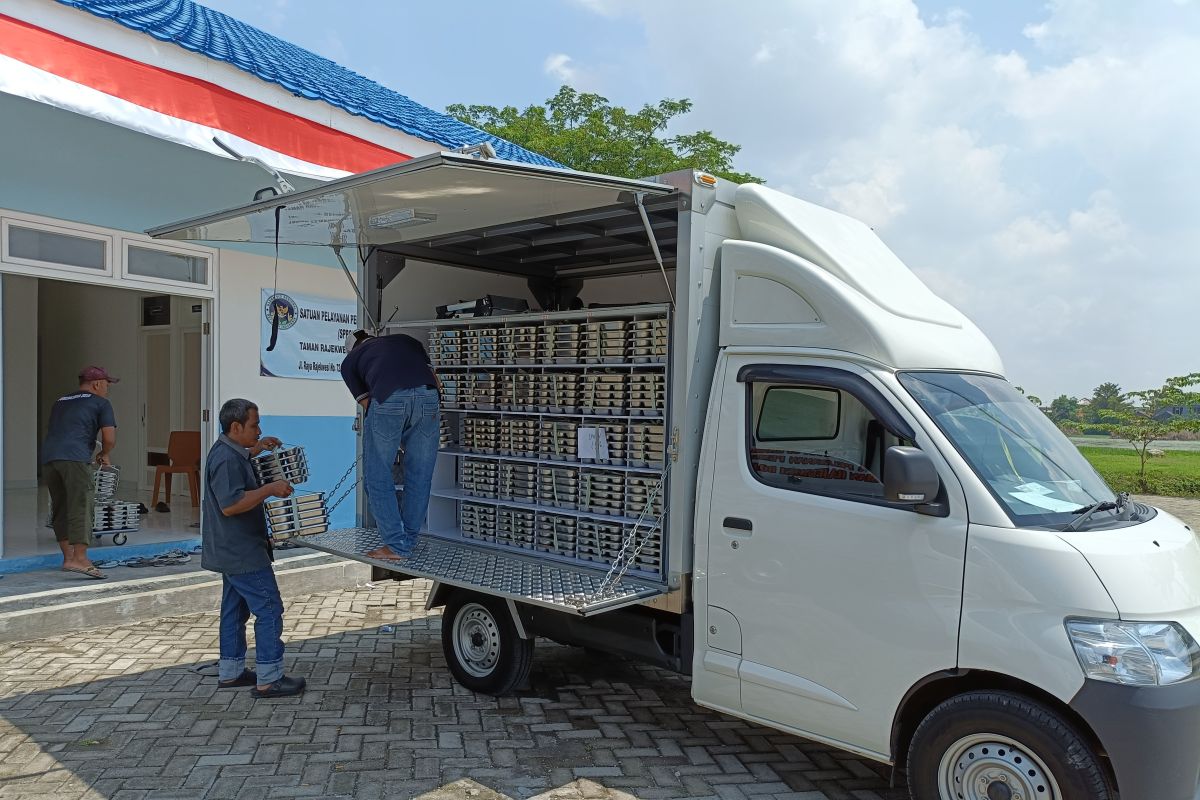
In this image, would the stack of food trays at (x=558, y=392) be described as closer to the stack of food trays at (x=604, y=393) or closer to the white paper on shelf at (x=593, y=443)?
the stack of food trays at (x=604, y=393)

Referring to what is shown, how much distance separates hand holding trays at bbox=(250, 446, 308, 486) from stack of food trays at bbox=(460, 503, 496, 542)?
139cm

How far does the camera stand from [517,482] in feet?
20.5

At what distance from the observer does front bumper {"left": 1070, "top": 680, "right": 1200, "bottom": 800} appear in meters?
3.10

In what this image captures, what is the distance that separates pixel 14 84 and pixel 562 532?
4.77 m

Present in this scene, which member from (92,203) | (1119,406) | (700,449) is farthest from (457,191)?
(1119,406)

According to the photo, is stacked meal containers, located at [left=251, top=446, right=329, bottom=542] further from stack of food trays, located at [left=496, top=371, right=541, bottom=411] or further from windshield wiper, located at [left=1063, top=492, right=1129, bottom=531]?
windshield wiper, located at [left=1063, top=492, right=1129, bottom=531]

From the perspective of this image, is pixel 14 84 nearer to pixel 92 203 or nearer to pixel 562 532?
pixel 92 203

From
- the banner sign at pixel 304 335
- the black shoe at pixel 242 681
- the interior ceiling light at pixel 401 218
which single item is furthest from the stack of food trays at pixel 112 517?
the interior ceiling light at pixel 401 218

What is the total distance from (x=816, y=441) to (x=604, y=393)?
192 cm

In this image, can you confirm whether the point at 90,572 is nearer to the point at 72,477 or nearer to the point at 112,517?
the point at 72,477

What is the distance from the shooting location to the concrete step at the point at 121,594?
6.38 meters

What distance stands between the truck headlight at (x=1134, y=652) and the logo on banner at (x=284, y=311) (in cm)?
849

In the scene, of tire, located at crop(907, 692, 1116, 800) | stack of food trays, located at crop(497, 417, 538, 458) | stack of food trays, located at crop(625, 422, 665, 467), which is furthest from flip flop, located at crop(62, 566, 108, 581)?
tire, located at crop(907, 692, 1116, 800)

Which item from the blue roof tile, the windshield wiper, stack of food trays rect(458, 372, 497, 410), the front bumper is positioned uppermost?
the blue roof tile
